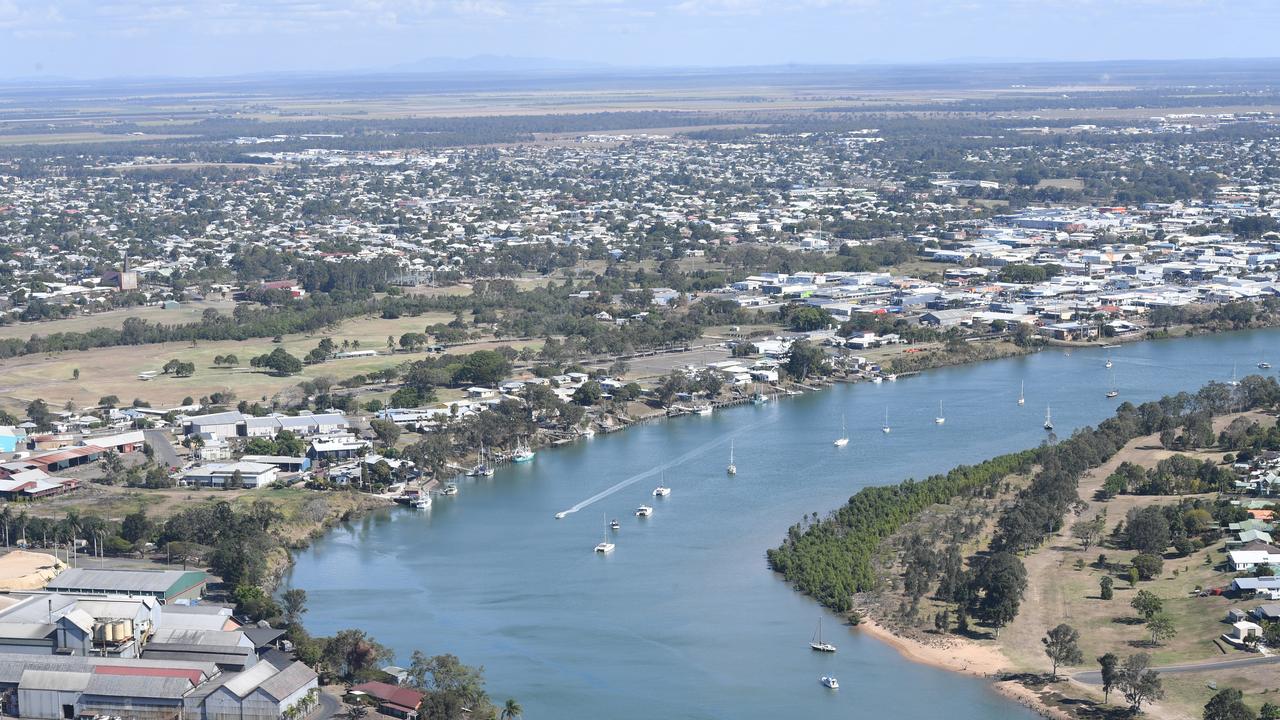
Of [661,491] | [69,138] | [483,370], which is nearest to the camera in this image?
[661,491]

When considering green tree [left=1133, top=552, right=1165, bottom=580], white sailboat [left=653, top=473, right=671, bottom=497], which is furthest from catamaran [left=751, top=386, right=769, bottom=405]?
green tree [left=1133, top=552, right=1165, bottom=580]

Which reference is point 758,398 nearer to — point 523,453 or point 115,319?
point 523,453

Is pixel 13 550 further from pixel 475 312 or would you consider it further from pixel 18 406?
pixel 475 312

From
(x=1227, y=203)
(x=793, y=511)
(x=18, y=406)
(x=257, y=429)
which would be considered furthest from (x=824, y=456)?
(x=1227, y=203)

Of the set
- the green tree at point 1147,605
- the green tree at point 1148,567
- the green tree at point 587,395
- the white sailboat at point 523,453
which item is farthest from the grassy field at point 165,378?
the green tree at point 1147,605

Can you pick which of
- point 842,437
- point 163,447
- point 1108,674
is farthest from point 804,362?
point 1108,674

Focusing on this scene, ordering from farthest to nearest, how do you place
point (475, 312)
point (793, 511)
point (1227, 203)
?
point (1227, 203), point (475, 312), point (793, 511)
